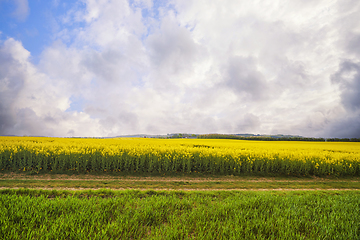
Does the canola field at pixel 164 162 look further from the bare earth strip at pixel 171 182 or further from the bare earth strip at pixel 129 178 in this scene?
the bare earth strip at pixel 171 182

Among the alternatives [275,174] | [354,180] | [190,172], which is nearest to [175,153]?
[190,172]

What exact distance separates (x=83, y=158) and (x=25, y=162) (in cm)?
468

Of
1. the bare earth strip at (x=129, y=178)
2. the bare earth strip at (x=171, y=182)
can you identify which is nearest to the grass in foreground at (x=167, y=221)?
the bare earth strip at (x=171, y=182)

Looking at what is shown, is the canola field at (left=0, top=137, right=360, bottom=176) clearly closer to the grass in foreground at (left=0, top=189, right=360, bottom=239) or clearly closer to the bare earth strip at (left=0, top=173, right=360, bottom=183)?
the bare earth strip at (left=0, top=173, right=360, bottom=183)

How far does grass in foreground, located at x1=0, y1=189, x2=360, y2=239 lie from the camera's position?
3535 mm

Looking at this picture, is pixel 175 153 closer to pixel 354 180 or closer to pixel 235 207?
pixel 235 207

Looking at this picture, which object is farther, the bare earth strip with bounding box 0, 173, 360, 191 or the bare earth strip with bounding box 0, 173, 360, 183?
the bare earth strip with bounding box 0, 173, 360, 183

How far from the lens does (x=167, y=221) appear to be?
424cm

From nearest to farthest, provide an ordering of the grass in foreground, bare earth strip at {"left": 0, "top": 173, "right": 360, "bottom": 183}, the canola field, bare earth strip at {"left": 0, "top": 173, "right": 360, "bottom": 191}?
the grass in foreground
bare earth strip at {"left": 0, "top": 173, "right": 360, "bottom": 191}
bare earth strip at {"left": 0, "top": 173, "right": 360, "bottom": 183}
the canola field

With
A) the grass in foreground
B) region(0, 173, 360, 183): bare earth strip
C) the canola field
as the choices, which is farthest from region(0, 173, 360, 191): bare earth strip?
the grass in foreground

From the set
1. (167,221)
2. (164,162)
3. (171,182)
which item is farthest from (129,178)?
(167,221)

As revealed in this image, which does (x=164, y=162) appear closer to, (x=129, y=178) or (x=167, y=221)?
(x=129, y=178)

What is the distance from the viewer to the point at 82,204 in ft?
15.6

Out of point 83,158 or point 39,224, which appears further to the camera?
point 83,158
